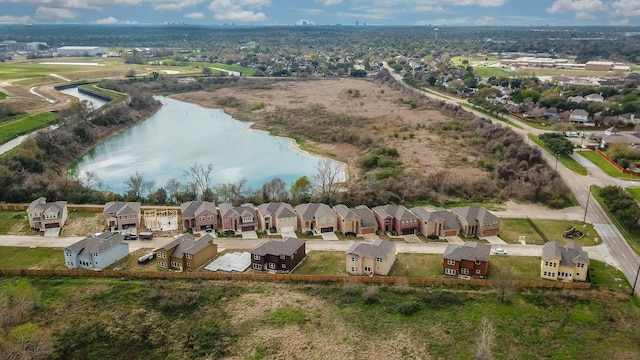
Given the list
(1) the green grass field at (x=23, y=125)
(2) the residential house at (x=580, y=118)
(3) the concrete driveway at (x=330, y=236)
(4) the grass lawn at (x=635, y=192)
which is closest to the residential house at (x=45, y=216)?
(3) the concrete driveway at (x=330, y=236)

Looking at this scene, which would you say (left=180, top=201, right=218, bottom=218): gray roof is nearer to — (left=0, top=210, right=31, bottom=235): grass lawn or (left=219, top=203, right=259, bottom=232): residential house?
(left=219, top=203, right=259, bottom=232): residential house

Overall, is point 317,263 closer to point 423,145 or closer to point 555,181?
point 555,181

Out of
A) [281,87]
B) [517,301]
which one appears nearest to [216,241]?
[517,301]

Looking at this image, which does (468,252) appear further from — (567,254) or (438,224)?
(567,254)

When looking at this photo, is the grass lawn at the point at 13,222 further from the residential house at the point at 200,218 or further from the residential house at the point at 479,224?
the residential house at the point at 479,224

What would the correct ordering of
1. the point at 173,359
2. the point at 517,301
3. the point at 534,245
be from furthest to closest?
the point at 534,245 → the point at 517,301 → the point at 173,359

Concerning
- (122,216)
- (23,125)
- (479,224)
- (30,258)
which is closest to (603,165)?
(479,224)

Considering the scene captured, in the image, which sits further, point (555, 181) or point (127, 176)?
point (127, 176)
